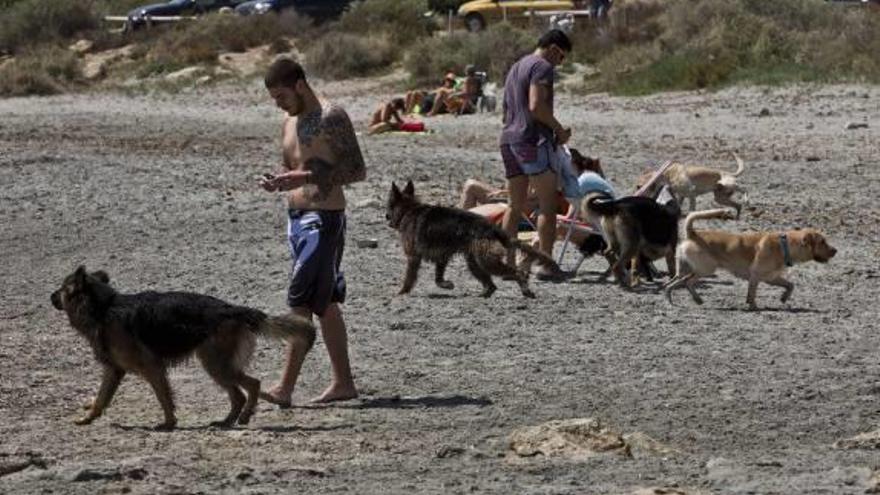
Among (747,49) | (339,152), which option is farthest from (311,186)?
(747,49)

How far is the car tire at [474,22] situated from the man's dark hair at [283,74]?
119ft

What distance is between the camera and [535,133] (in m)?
13.3

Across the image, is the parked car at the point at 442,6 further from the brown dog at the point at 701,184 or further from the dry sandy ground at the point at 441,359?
the brown dog at the point at 701,184

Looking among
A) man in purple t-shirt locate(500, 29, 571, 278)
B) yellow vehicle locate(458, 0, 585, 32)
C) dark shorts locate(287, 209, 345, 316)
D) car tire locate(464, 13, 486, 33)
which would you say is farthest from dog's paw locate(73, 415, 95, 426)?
yellow vehicle locate(458, 0, 585, 32)

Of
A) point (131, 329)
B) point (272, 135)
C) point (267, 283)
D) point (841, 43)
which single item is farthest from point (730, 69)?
point (131, 329)

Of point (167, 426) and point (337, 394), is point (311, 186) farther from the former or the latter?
point (167, 426)

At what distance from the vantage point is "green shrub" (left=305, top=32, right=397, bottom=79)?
129 feet

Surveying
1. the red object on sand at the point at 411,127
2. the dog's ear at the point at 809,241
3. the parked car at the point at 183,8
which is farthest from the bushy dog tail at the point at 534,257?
the parked car at the point at 183,8

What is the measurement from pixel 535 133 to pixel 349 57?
2636cm

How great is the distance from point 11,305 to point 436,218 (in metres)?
2.83

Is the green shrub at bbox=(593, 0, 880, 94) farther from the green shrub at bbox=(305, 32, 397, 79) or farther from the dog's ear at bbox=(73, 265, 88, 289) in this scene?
the dog's ear at bbox=(73, 265, 88, 289)

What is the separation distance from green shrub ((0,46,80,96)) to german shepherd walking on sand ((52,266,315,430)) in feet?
100

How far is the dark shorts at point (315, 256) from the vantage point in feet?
31.9

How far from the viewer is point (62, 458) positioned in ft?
28.6
